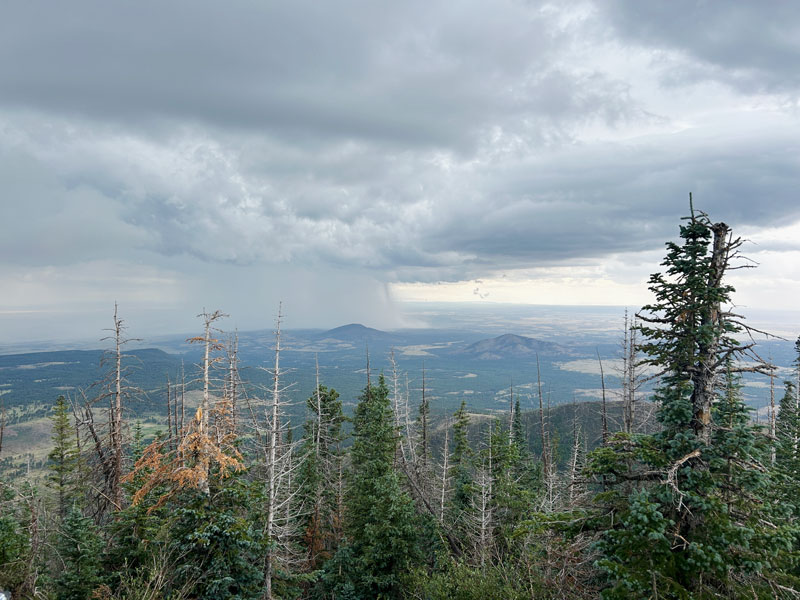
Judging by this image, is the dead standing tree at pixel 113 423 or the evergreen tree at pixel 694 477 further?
the dead standing tree at pixel 113 423

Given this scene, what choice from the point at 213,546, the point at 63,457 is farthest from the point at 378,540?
the point at 63,457

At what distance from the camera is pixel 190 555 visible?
49.3ft

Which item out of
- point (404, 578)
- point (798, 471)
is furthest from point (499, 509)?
point (798, 471)

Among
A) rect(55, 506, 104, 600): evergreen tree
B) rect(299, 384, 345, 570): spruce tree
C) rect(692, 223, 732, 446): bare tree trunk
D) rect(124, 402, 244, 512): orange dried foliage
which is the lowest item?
rect(299, 384, 345, 570): spruce tree

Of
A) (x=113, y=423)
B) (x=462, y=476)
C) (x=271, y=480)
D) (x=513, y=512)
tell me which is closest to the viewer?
(x=271, y=480)

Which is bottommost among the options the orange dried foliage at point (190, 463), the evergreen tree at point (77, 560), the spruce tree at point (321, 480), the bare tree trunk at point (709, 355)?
the spruce tree at point (321, 480)

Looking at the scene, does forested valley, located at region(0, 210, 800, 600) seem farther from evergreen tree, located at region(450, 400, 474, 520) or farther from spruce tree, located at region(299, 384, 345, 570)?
spruce tree, located at region(299, 384, 345, 570)

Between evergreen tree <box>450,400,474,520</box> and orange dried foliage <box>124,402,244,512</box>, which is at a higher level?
orange dried foliage <box>124,402,244,512</box>

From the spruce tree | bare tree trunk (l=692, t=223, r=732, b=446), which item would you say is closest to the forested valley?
bare tree trunk (l=692, t=223, r=732, b=446)

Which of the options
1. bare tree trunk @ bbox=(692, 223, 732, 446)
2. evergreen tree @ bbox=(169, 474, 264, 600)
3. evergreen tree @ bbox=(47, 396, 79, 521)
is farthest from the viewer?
evergreen tree @ bbox=(47, 396, 79, 521)

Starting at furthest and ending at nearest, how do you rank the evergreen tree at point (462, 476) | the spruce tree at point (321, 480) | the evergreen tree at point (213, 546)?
the spruce tree at point (321, 480), the evergreen tree at point (462, 476), the evergreen tree at point (213, 546)

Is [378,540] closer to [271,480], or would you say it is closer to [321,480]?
[271,480]

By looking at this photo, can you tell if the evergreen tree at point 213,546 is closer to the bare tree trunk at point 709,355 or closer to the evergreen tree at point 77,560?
the evergreen tree at point 77,560

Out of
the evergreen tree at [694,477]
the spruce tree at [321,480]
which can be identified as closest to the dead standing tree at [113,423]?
the spruce tree at [321,480]
